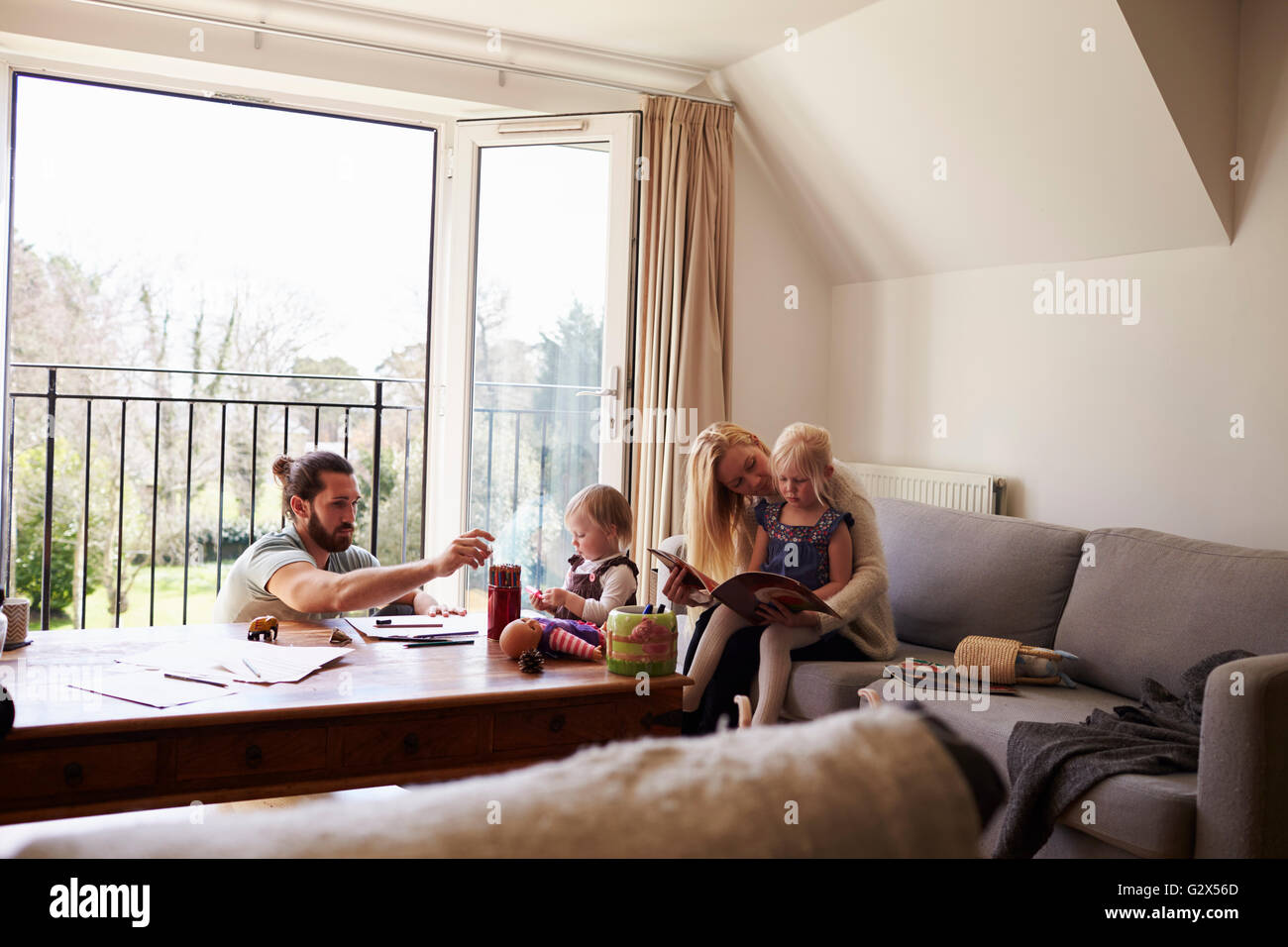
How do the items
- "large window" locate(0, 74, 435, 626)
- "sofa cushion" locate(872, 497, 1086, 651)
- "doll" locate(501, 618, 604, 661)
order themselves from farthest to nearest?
"large window" locate(0, 74, 435, 626) → "sofa cushion" locate(872, 497, 1086, 651) → "doll" locate(501, 618, 604, 661)

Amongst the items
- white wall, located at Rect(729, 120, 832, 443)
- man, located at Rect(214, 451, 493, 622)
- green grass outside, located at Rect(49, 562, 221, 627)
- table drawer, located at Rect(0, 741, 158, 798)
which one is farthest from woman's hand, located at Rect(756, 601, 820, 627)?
green grass outside, located at Rect(49, 562, 221, 627)

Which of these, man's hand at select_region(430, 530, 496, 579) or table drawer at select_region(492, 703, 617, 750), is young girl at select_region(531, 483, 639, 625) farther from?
table drawer at select_region(492, 703, 617, 750)

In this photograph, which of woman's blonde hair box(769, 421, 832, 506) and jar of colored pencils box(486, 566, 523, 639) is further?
woman's blonde hair box(769, 421, 832, 506)

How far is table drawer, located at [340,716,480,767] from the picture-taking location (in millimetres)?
1707

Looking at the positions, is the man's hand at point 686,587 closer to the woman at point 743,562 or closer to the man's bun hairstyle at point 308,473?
the woman at point 743,562

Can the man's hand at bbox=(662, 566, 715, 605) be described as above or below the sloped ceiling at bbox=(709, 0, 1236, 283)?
below

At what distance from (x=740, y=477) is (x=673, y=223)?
65.6 inches

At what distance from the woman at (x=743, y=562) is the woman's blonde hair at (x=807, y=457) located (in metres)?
0.08

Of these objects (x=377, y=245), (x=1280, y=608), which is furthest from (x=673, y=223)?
(x=377, y=245)

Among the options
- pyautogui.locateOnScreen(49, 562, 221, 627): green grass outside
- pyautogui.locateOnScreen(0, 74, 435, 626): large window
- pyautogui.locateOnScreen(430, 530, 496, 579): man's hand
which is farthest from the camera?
pyautogui.locateOnScreen(49, 562, 221, 627): green grass outside

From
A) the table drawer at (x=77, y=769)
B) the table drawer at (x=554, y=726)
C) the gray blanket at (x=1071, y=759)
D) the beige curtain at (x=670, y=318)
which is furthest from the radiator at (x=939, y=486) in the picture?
the table drawer at (x=77, y=769)

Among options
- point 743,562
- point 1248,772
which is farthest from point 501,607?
point 1248,772

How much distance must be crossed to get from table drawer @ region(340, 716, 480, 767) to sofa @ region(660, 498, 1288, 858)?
2.86 ft

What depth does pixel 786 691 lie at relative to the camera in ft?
9.11
